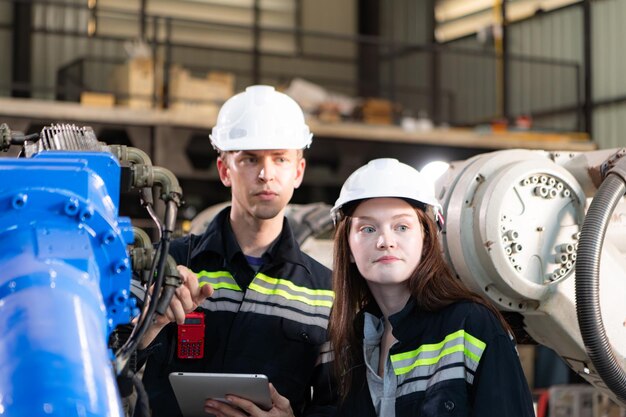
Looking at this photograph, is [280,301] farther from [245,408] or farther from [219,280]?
[245,408]

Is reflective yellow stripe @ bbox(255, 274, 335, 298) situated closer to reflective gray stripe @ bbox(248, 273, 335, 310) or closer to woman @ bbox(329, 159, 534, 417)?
reflective gray stripe @ bbox(248, 273, 335, 310)

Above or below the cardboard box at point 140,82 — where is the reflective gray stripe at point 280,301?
below

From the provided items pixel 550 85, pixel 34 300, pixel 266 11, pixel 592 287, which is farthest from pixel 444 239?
pixel 266 11

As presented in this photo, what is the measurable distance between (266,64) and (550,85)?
16.8 ft

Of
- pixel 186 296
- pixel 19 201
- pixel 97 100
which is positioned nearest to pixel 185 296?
pixel 186 296

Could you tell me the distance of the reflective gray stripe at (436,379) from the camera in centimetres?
246

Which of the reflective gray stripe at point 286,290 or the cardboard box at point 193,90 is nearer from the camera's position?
the reflective gray stripe at point 286,290

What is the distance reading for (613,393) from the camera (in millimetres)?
2984

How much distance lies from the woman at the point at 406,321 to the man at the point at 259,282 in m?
0.37

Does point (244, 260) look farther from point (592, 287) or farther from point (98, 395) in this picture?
point (98, 395)

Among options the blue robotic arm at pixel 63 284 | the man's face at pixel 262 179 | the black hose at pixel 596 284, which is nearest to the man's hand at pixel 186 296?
the blue robotic arm at pixel 63 284

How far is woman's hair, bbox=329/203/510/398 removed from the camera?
2.63 meters

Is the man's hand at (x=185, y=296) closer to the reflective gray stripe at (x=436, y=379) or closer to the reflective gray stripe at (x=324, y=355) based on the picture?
the reflective gray stripe at (x=436, y=379)

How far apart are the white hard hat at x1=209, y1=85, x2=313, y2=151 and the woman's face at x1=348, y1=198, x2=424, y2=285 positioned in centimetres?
66
